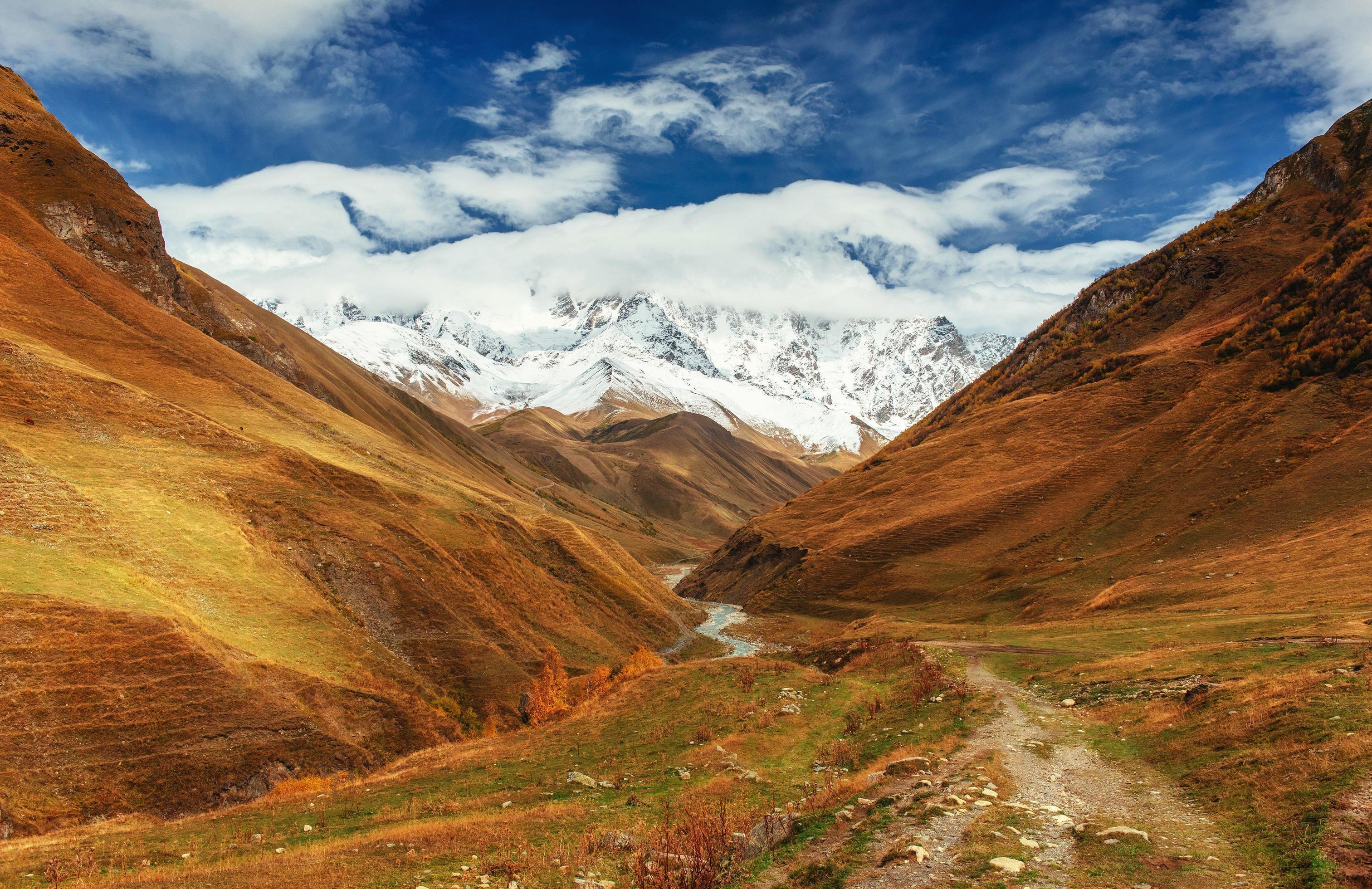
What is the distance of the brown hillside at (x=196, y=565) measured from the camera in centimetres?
3253

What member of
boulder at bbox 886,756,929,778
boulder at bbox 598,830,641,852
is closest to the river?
boulder at bbox 886,756,929,778

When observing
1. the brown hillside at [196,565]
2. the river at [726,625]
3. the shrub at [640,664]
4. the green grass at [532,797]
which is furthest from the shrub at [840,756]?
the river at [726,625]

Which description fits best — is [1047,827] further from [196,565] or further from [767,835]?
[196,565]

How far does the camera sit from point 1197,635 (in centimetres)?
3362

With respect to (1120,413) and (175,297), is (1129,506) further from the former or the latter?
(175,297)

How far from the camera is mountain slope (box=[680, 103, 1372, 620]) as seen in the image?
5191 cm

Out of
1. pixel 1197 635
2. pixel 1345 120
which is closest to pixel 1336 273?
pixel 1345 120

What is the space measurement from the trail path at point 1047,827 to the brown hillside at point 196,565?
31.9 metres

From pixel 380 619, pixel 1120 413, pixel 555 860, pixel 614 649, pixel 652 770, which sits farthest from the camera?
pixel 1120 413

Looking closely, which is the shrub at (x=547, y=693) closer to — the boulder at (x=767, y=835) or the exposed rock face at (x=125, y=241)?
the boulder at (x=767, y=835)

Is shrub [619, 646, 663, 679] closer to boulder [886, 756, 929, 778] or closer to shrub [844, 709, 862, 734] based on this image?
shrub [844, 709, 862, 734]

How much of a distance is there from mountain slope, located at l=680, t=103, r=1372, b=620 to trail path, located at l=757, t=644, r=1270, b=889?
1009 inches

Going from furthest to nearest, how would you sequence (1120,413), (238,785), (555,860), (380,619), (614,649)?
(1120,413), (614,649), (380,619), (238,785), (555,860)

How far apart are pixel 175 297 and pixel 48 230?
18.7 m
